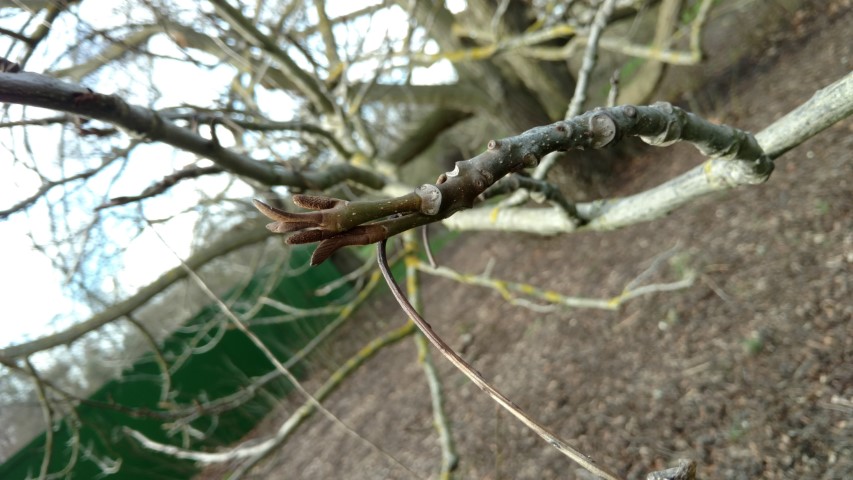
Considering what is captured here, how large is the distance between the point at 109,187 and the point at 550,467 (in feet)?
10.8

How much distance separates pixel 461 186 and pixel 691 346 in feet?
12.7

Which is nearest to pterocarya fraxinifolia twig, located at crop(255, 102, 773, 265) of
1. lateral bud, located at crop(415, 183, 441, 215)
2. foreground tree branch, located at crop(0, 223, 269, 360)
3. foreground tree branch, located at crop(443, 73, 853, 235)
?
lateral bud, located at crop(415, 183, 441, 215)

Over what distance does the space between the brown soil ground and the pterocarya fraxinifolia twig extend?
1.35 meters

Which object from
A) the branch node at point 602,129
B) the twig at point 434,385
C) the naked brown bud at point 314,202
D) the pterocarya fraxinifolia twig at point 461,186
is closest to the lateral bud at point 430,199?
the pterocarya fraxinifolia twig at point 461,186

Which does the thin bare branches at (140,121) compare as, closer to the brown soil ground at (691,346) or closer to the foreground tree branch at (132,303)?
the foreground tree branch at (132,303)

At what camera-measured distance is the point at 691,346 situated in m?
4.02

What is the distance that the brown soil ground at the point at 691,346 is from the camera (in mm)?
3123

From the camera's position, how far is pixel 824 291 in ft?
11.4

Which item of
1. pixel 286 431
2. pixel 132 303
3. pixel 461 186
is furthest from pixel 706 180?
pixel 132 303

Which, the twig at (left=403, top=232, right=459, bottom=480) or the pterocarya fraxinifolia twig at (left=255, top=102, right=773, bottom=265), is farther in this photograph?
the twig at (left=403, top=232, right=459, bottom=480)

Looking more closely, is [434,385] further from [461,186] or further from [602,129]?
[461,186]

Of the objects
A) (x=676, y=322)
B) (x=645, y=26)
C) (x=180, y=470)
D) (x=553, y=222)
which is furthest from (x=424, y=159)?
(x=553, y=222)

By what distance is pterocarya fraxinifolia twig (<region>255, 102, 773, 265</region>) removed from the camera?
618 millimetres

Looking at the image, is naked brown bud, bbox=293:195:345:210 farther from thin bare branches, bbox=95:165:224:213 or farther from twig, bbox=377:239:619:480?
thin bare branches, bbox=95:165:224:213
